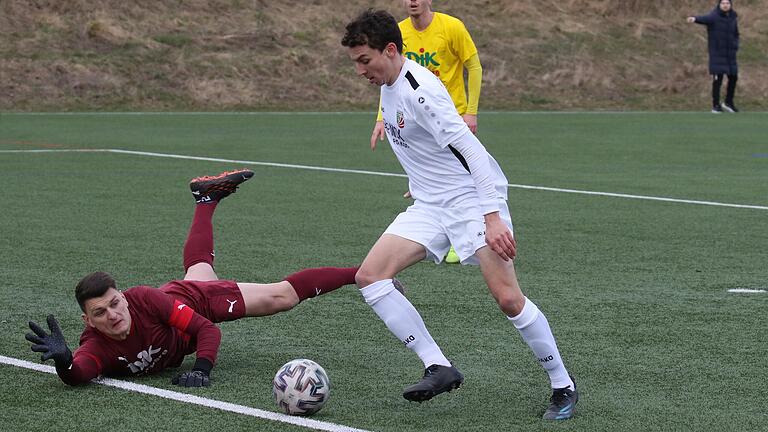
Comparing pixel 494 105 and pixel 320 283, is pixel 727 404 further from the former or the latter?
pixel 494 105

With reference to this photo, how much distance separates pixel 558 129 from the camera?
24.2 meters

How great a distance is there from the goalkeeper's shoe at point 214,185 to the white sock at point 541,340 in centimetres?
306

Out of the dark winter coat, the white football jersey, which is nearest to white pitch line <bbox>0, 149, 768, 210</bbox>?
the white football jersey

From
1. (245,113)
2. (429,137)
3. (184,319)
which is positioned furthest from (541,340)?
(245,113)

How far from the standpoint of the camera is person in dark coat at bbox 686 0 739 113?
28.8 meters

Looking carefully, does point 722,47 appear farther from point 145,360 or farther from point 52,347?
point 52,347

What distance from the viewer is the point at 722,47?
29.0m

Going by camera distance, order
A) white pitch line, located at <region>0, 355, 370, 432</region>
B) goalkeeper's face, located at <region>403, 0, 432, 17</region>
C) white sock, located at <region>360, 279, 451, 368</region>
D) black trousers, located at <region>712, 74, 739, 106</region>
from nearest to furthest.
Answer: white pitch line, located at <region>0, 355, 370, 432</region> → white sock, located at <region>360, 279, 451, 368</region> → goalkeeper's face, located at <region>403, 0, 432, 17</region> → black trousers, located at <region>712, 74, 739, 106</region>

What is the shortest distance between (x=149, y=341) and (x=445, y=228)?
5.00 feet

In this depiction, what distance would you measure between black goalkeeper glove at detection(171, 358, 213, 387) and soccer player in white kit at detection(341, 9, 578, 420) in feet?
2.82

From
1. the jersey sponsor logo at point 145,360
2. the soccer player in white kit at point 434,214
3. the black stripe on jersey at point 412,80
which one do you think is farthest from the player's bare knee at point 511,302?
the jersey sponsor logo at point 145,360

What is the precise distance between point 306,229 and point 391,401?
5.73 metres

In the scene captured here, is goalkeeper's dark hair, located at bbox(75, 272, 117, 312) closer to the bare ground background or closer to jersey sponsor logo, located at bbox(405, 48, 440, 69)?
jersey sponsor logo, located at bbox(405, 48, 440, 69)

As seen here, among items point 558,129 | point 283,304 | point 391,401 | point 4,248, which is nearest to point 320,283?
point 283,304
